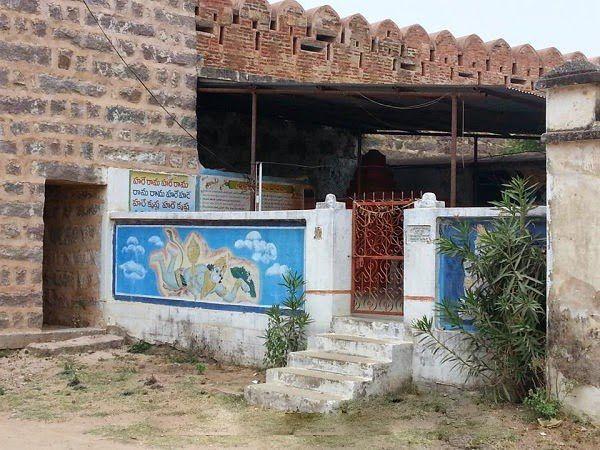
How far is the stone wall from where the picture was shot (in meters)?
11.4

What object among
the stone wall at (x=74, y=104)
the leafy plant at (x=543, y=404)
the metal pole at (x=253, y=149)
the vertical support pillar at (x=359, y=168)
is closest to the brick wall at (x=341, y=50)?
the stone wall at (x=74, y=104)

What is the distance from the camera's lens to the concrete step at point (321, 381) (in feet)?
26.6

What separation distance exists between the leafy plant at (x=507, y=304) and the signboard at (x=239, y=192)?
5064 millimetres

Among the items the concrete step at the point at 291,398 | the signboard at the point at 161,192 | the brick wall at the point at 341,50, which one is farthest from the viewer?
the brick wall at the point at 341,50

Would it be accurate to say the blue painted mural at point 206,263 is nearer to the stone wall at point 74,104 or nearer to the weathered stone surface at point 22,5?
the stone wall at point 74,104

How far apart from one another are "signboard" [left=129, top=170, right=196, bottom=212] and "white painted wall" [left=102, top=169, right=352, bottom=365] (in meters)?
0.15

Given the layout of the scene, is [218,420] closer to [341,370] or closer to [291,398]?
[291,398]

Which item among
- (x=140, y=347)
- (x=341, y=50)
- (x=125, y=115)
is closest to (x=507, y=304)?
(x=140, y=347)

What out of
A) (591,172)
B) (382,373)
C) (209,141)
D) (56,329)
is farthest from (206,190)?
(591,172)

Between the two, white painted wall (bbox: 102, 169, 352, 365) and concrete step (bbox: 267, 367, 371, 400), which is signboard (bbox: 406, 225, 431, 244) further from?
concrete step (bbox: 267, 367, 371, 400)

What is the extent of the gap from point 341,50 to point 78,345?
21.7 feet

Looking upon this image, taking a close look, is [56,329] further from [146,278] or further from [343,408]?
[343,408]

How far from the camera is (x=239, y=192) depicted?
13.9 metres

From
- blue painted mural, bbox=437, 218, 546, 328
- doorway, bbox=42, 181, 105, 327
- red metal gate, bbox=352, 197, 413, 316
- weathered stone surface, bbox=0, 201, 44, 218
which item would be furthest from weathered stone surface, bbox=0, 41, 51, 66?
blue painted mural, bbox=437, 218, 546, 328
